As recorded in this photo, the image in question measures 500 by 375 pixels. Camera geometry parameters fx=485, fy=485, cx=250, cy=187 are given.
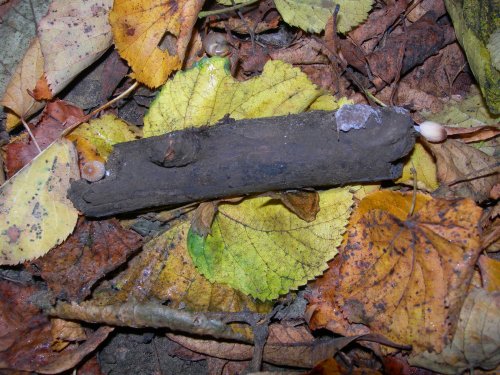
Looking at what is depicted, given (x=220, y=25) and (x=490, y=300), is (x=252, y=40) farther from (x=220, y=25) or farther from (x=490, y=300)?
(x=490, y=300)

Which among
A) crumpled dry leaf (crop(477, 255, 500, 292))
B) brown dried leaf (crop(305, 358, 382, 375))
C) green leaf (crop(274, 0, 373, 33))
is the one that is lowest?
brown dried leaf (crop(305, 358, 382, 375))

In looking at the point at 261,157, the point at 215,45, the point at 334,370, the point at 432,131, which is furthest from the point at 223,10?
the point at 334,370

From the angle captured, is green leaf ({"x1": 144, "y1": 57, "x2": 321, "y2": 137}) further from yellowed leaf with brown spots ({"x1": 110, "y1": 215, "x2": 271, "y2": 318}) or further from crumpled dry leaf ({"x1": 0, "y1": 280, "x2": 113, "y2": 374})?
crumpled dry leaf ({"x1": 0, "y1": 280, "x2": 113, "y2": 374})

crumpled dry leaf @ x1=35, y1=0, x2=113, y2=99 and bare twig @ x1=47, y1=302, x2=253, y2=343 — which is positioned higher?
crumpled dry leaf @ x1=35, y1=0, x2=113, y2=99

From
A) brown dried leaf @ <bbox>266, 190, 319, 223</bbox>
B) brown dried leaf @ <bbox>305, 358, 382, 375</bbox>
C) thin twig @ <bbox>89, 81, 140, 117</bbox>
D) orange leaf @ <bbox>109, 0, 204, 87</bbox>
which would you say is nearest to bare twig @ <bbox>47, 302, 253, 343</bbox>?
brown dried leaf @ <bbox>305, 358, 382, 375</bbox>

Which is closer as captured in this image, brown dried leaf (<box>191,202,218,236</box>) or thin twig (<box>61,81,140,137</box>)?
brown dried leaf (<box>191,202,218,236</box>)

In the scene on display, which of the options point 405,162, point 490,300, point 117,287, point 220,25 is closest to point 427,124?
point 405,162
